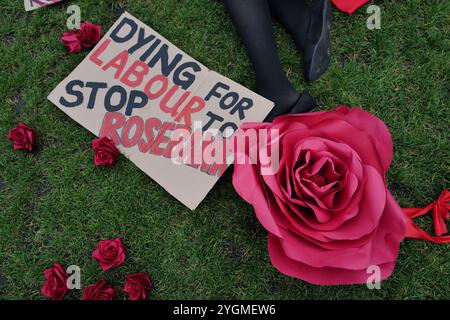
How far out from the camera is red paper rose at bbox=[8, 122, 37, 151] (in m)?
1.35

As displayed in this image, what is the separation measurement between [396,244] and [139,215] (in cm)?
82

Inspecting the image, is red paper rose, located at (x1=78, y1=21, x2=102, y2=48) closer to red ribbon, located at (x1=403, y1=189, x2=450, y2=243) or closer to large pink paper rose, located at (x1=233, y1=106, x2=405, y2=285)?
large pink paper rose, located at (x1=233, y1=106, x2=405, y2=285)

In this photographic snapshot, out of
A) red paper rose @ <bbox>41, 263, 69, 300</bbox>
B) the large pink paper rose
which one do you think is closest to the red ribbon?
the large pink paper rose

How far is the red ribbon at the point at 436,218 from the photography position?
1.24 meters

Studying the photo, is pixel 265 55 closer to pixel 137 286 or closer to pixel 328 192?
pixel 328 192

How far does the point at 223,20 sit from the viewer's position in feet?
4.84

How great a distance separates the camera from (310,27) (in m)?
1.40

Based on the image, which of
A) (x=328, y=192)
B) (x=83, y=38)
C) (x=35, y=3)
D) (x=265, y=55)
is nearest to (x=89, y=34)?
(x=83, y=38)

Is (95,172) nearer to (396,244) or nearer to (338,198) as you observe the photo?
(338,198)

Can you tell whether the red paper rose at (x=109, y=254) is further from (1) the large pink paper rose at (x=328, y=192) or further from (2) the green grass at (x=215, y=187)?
(1) the large pink paper rose at (x=328, y=192)

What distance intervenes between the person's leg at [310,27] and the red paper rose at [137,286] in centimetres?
90

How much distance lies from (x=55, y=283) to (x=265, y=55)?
1036 millimetres

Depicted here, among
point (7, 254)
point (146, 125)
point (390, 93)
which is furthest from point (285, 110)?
point (7, 254)

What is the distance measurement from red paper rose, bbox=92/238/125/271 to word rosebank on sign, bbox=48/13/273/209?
253 mm
